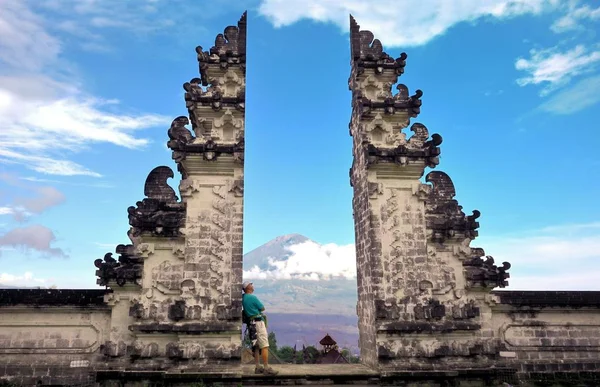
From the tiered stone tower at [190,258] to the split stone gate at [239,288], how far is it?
3 centimetres

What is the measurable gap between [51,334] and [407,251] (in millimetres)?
8439

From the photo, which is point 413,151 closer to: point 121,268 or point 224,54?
point 224,54

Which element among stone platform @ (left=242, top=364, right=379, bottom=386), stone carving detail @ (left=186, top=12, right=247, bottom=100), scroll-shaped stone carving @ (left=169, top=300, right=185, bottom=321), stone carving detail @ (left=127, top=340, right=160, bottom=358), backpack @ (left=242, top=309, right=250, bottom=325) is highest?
stone carving detail @ (left=186, top=12, right=247, bottom=100)

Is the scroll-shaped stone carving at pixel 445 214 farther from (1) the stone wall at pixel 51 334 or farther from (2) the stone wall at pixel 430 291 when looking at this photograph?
(1) the stone wall at pixel 51 334

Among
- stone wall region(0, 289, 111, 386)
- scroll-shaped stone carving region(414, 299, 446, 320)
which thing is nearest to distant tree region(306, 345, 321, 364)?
scroll-shaped stone carving region(414, 299, 446, 320)

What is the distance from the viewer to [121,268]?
10258mm

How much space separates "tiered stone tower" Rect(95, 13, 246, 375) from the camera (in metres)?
9.95

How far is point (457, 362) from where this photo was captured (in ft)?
34.1

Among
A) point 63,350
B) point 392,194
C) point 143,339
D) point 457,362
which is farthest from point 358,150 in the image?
point 63,350

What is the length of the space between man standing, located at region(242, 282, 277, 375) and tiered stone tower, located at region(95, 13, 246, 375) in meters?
0.23

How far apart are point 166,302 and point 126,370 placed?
1.61m

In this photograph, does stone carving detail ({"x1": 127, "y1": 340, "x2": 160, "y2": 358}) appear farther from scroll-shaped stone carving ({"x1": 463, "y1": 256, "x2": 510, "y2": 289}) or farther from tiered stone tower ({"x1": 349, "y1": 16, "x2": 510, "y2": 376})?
scroll-shaped stone carving ({"x1": 463, "y1": 256, "x2": 510, "y2": 289})

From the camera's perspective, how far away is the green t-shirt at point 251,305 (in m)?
10.0

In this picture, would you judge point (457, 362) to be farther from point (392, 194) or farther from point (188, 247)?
point (188, 247)
